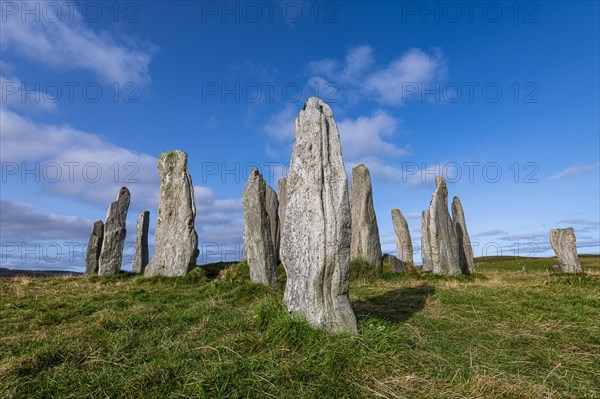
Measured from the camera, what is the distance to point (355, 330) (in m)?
5.95

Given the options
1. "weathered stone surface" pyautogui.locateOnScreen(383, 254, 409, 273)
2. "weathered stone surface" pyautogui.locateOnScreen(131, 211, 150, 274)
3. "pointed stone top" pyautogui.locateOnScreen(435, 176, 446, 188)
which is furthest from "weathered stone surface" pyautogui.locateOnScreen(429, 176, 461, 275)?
"weathered stone surface" pyautogui.locateOnScreen(131, 211, 150, 274)

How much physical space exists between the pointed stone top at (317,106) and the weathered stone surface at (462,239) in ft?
49.8

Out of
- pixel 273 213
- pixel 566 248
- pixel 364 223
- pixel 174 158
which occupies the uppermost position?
pixel 174 158

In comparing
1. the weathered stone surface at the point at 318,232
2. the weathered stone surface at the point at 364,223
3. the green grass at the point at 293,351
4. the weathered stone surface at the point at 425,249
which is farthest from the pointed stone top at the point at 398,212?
the weathered stone surface at the point at 318,232

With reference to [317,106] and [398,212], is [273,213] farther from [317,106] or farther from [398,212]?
[317,106]

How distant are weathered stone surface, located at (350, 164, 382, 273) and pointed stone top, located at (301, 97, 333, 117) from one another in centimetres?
1002

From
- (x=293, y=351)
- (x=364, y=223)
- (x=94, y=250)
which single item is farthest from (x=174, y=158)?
(x=293, y=351)

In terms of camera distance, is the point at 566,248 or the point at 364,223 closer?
the point at 364,223

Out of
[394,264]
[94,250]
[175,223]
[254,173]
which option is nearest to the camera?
[254,173]

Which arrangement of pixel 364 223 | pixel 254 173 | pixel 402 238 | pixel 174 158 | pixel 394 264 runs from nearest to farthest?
pixel 254 173
pixel 364 223
pixel 174 158
pixel 394 264
pixel 402 238

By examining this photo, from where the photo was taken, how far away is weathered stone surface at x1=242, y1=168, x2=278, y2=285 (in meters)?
12.8

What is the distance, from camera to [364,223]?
1666 cm

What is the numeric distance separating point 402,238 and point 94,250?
53.7 ft

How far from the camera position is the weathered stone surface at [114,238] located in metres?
17.4
